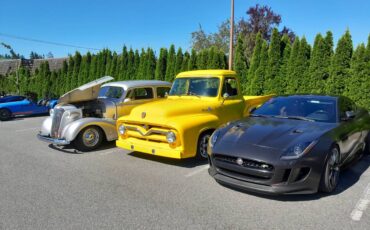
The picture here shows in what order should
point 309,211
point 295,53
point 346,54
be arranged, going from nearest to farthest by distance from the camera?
1. point 309,211
2. point 346,54
3. point 295,53

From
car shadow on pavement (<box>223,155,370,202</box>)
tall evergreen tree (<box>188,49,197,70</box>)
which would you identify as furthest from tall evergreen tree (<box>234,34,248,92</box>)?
car shadow on pavement (<box>223,155,370,202</box>)

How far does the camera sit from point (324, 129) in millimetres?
4668

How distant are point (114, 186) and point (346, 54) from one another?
10.2 meters

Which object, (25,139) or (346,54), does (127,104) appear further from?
(346,54)

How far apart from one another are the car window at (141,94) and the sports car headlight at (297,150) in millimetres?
5179

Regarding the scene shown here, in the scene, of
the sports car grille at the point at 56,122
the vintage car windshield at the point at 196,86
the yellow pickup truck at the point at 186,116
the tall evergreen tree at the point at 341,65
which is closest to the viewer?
the yellow pickup truck at the point at 186,116

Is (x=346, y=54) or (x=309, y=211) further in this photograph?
(x=346, y=54)

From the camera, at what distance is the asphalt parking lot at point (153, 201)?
373 centimetres

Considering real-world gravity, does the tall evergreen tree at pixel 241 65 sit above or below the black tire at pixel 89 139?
above

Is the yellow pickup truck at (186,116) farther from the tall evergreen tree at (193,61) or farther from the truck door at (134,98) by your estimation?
the tall evergreen tree at (193,61)

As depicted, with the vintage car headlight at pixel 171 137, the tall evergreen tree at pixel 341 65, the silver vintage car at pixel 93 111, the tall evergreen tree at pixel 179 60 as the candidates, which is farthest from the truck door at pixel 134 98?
the tall evergreen tree at pixel 179 60

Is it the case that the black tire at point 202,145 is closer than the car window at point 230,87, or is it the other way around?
the black tire at point 202,145

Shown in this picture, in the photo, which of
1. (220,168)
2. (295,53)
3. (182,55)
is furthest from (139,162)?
(182,55)

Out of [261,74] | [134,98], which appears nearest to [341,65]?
[261,74]
